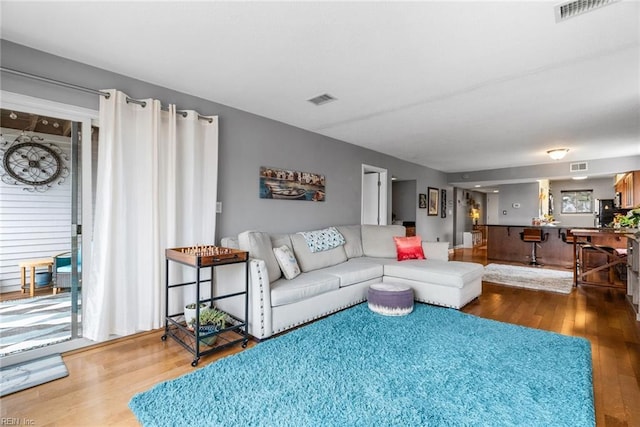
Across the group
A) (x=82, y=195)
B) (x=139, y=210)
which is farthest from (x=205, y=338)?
(x=82, y=195)

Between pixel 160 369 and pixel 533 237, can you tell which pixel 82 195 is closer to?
pixel 160 369

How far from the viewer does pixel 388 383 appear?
6.44 feet

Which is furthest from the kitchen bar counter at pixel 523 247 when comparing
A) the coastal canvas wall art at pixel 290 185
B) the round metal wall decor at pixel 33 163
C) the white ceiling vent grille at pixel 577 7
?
the round metal wall decor at pixel 33 163

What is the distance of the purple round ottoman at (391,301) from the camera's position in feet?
10.6

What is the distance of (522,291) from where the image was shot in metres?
4.51

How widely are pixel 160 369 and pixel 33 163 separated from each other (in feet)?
8.60

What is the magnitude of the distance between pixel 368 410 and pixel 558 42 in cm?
278

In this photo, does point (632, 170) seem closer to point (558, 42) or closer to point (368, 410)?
point (558, 42)

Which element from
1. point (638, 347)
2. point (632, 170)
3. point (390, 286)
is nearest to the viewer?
point (638, 347)

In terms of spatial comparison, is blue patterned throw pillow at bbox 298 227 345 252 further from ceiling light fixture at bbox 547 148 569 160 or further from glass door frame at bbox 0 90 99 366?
ceiling light fixture at bbox 547 148 569 160

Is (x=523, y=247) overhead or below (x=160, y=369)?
overhead

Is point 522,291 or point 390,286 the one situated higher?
point 390,286

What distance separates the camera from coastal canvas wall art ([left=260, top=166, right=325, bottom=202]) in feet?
12.9

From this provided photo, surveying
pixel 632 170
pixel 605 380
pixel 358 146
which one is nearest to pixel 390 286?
pixel 605 380
